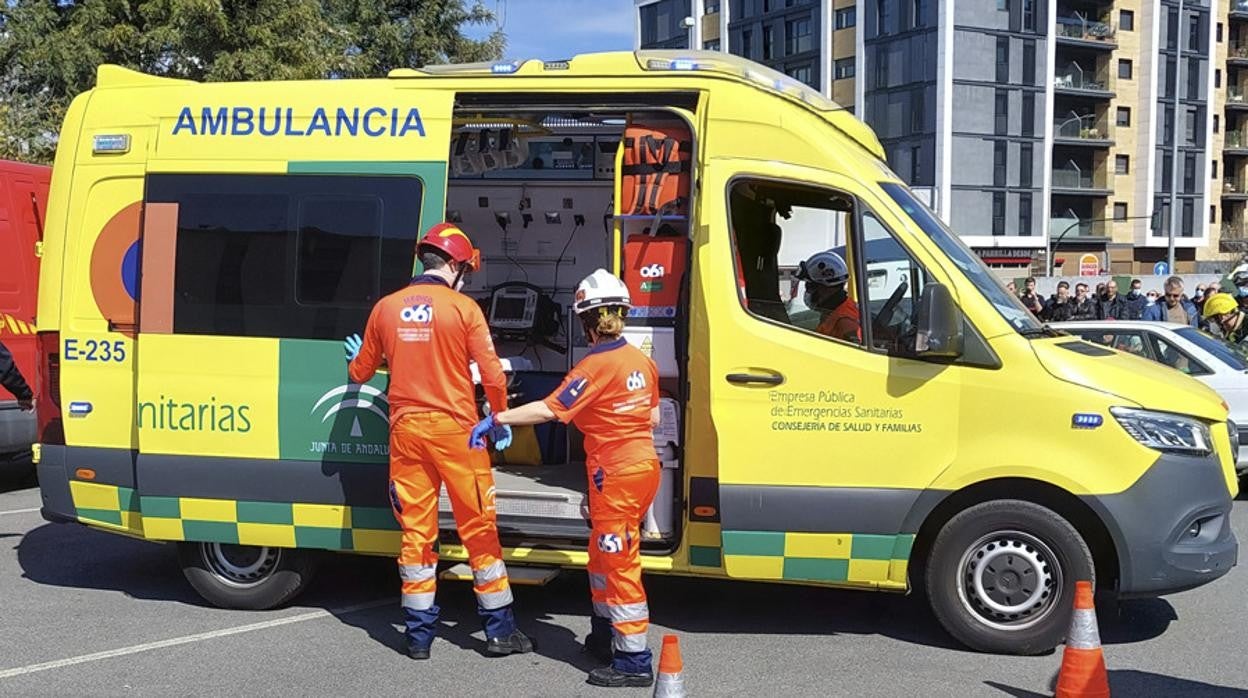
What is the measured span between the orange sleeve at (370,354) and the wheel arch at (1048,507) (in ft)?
8.50

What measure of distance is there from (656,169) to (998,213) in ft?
180

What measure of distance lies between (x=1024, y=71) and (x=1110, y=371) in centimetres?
5613

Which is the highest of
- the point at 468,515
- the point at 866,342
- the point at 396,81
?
the point at 396,81

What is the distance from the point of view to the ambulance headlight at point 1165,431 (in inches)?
205

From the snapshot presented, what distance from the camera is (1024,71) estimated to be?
5697 centimetres

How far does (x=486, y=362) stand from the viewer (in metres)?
5.36

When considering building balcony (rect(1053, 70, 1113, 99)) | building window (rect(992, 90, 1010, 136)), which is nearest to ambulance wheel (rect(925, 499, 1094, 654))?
building window (rect(992, 90, 1010, 136))

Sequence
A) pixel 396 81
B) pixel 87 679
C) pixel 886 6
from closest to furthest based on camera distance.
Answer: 1. pixel 87 679
2. pixel 396 81
3. pixel 886 6

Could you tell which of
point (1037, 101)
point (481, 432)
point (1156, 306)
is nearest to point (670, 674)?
point (481, 432)

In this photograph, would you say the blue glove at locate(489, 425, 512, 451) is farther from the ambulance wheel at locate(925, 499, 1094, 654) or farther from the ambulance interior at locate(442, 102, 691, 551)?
the ambulance wheel at locate(925, 499, 1094, 654)

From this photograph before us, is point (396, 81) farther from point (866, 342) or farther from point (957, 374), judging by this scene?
point (957, 374)

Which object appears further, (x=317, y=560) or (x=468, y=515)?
(x=317, y=560)

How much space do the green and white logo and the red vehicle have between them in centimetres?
481

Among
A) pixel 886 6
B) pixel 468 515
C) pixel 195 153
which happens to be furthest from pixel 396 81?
pixel 886 6
